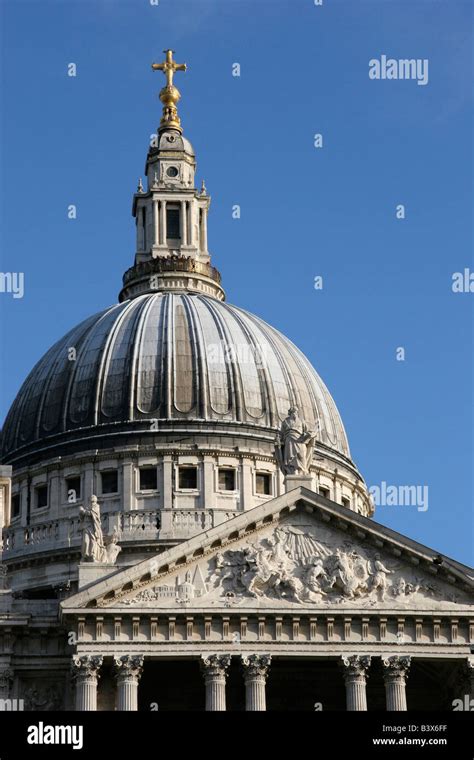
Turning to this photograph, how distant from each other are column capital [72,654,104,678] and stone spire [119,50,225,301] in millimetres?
38623

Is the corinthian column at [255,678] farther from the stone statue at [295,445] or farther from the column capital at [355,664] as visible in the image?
the stone statue at [295,445]

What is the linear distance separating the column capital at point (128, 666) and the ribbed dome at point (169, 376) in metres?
26.6

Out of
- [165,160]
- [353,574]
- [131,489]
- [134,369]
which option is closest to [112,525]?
[131,489]

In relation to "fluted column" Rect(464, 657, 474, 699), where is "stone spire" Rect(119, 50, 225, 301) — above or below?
above

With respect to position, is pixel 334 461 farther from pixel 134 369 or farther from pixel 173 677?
pixel 173 677

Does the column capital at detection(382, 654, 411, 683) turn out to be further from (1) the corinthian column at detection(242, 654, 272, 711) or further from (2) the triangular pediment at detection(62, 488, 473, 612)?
(1) the corinthian column at detection(242, 654, 272, 711)

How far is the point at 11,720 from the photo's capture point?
178 ft

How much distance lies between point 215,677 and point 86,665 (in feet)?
16.7

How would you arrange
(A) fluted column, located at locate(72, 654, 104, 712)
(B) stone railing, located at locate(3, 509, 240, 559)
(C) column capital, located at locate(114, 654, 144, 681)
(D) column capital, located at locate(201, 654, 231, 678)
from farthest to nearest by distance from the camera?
(B) stone railing, located at locate(3, 509, 240, 559) → (D) column capital, located at locate(201, 654, 231, 678) → (C) column capital, located at locate(114, 654, 144, 681) → (A) fluted column, located at locate(72, 654, 104, 712)

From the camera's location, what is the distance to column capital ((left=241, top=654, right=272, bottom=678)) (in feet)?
251

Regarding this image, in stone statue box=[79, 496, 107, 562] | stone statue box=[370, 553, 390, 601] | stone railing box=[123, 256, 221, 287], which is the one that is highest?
stone railing box=[123, 256, 221, 287]

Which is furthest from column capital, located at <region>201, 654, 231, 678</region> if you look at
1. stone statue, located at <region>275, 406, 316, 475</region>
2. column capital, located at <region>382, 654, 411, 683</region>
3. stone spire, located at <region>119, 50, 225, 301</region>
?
stone spire, located at <region>119, 50, 225, 301</region>

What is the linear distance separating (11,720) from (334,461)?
170 ft

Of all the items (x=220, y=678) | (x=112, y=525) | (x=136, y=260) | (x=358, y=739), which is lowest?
(x=358, y=739)
